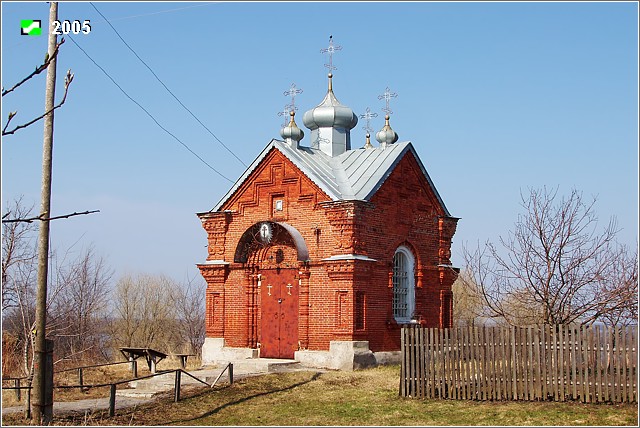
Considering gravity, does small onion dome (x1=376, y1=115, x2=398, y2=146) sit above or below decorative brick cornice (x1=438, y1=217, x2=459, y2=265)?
above

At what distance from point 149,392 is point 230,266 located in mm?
6080

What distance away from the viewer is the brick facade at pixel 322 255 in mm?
19109

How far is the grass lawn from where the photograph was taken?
39.1 feet

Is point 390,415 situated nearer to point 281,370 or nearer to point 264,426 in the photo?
point 264,426

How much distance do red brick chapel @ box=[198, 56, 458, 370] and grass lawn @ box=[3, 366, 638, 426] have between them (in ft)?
10.5

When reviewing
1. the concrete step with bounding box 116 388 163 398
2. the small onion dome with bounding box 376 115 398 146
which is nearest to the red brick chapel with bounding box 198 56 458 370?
the small onion dome with bounding box 376 115 398 146

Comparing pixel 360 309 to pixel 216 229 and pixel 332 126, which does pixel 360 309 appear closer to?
pixel 216 229

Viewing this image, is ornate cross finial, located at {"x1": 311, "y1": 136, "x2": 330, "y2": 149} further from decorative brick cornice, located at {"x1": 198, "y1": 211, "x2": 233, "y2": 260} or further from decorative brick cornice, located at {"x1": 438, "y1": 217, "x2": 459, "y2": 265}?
decorative brick cornice, located at {"x1": 438, "y1": 217, "x2": 459, "y2": 265}

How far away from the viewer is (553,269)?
50.4 ft

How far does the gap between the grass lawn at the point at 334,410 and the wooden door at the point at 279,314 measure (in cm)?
380

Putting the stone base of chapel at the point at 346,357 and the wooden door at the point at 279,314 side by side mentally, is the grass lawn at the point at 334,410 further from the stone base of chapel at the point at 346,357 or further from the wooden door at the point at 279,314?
the wooden door at the point at 279,314

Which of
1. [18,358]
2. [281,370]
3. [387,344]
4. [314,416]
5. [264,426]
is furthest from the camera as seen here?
[18,358]

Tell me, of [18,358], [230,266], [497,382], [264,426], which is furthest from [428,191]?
[18,358]

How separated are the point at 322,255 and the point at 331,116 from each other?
5306mm
